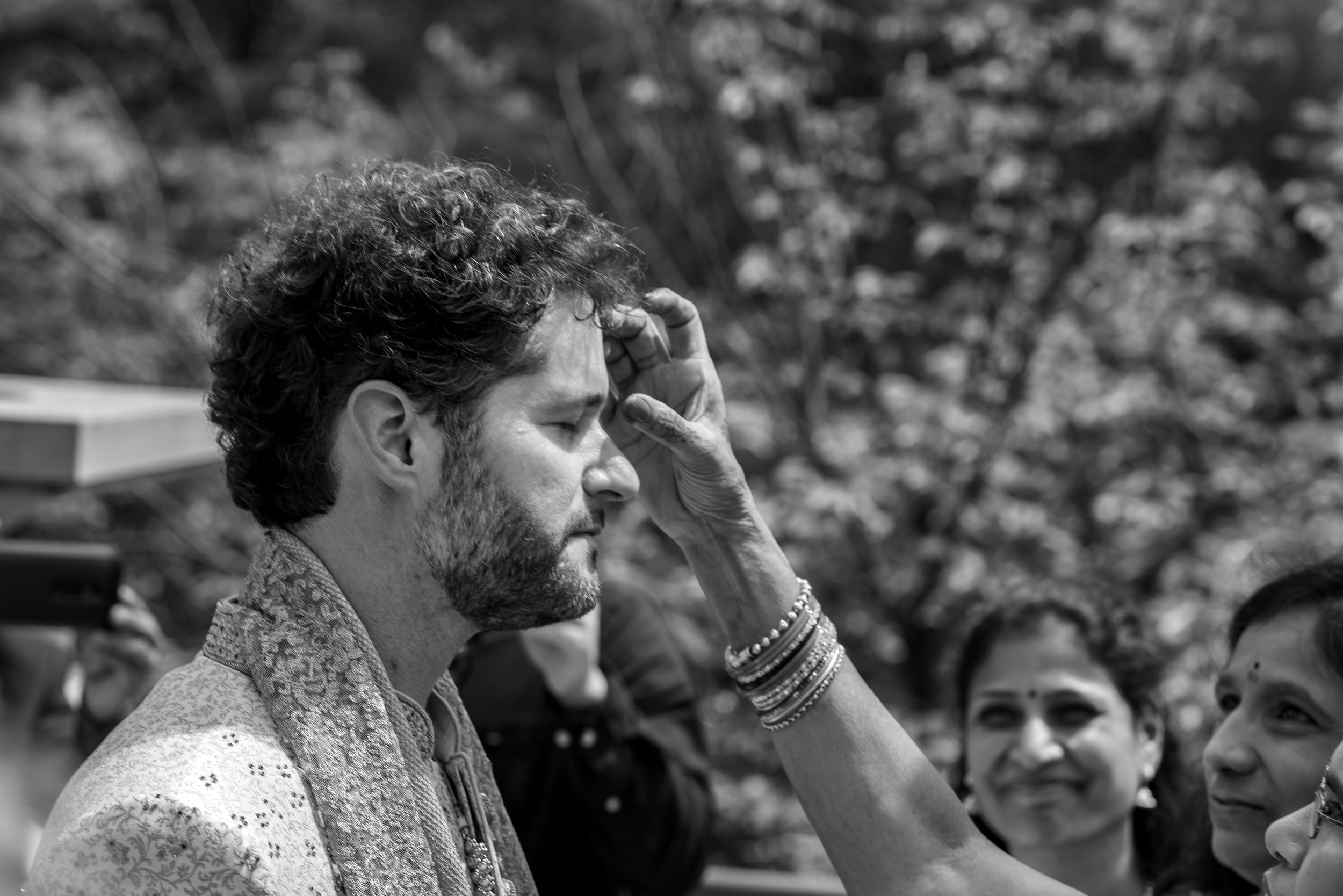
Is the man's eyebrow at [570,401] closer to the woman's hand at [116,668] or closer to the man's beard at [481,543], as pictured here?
the man's beard at [481,543]

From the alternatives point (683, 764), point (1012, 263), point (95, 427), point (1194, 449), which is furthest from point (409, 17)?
point (683, 764)

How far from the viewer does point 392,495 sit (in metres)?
1.44

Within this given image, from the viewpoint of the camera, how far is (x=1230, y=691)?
1.90 m

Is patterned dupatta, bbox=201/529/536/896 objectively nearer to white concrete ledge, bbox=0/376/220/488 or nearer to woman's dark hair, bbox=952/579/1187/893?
white concrete ledge, bbox=0/376/220/488

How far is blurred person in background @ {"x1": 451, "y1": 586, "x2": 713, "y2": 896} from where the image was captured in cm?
244

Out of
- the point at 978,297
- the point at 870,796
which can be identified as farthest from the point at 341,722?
the point at 978,297

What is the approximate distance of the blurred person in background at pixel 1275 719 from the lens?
1.75 m

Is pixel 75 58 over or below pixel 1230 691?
below

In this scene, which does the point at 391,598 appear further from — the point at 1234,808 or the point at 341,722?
the point at 1234,808

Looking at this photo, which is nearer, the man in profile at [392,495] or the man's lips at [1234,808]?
the man in profile at [392,495]

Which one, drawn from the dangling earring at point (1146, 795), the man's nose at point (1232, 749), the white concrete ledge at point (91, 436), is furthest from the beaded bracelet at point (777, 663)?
the white concrete ledge at point (91, 436)

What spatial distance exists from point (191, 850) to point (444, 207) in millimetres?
738

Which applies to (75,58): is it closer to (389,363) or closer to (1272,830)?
(389,363)

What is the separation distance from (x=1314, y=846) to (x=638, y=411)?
86 centimetres
